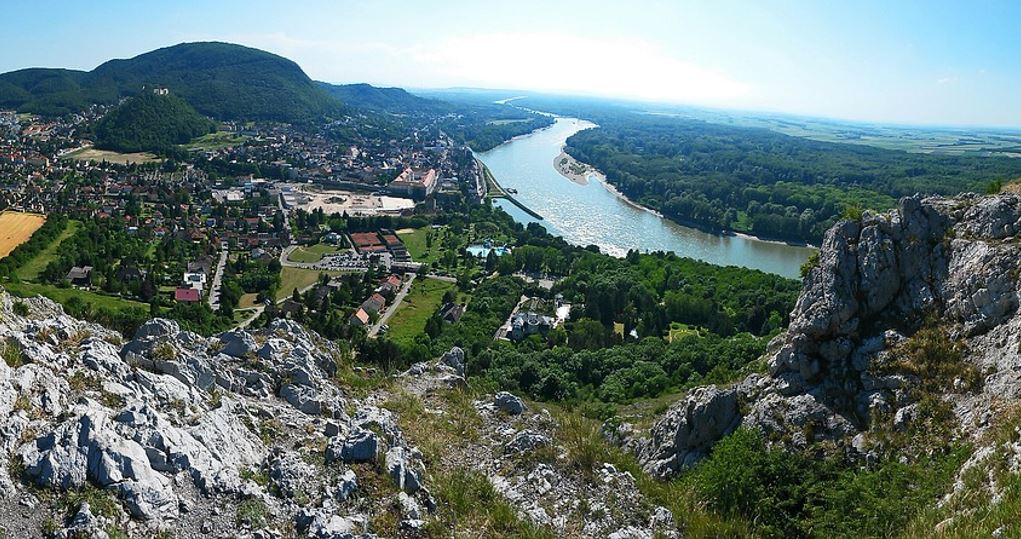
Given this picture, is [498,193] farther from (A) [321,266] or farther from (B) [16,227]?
(B) [16,227]

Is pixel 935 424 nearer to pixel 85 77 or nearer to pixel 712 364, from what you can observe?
pixel 712 364

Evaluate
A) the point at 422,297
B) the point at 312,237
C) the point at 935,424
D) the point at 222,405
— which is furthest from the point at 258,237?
the point at 935,424

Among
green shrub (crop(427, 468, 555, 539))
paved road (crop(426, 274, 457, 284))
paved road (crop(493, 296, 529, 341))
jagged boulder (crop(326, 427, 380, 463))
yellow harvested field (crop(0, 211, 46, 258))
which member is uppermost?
jagged boulder (crop(326, 427, 380, 463))

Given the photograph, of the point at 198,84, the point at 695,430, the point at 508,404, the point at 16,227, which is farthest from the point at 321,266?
the point at 198,84

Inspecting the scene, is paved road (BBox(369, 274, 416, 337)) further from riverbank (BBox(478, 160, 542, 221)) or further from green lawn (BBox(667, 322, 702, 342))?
riverbank (BBox(478, 160, 542, 221))

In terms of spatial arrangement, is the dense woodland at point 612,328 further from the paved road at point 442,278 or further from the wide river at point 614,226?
the wide river at point 614,226

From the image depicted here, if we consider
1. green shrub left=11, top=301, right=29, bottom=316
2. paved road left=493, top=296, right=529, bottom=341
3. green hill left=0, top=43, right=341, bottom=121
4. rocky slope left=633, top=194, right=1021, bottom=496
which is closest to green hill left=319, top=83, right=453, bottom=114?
green hill left=0, top=43, right=341, bottom=121
